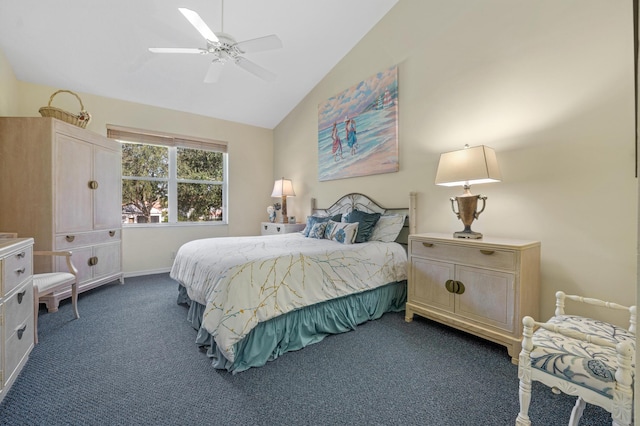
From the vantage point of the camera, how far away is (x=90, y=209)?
3203mm

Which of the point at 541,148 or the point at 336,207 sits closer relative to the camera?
the point at 541,148

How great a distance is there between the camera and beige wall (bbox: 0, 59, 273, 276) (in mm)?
3316

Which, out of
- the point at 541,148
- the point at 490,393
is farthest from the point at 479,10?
the point at 490,393

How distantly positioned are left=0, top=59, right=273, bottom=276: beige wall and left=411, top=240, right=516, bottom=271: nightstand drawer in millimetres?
3415

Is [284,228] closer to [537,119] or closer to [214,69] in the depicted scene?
[214,69]

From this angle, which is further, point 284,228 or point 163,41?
point 284,228

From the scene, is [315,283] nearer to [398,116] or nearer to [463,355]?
[463,355]

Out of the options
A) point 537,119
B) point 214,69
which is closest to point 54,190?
point 214,69

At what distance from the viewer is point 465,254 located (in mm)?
2096

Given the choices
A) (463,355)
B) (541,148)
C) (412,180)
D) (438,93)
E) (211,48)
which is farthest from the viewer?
(412,180)

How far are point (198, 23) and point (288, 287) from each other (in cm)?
208

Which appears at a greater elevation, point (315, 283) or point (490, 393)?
point (315, 283)

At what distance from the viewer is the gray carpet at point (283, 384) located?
135 centimetres

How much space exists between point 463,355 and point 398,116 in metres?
2.49
